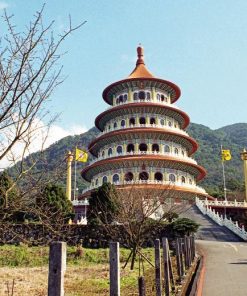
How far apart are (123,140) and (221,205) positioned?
14.3 m

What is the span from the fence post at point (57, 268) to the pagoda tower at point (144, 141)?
38000 millimetres

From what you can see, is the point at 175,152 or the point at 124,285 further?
the point at 175,152

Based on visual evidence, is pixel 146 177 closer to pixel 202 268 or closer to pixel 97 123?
pixel 97 123

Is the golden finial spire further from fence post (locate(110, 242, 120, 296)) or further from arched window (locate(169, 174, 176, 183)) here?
fence post (locate(110, 242, 120, 296))

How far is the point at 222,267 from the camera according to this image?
15633 mm

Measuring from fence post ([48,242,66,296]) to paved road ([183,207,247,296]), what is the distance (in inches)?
299

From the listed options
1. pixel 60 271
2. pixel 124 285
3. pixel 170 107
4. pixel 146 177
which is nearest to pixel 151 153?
pixel 146 177

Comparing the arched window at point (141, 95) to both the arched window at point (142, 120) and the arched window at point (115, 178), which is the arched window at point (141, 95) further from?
the arched window at point (115, 178)

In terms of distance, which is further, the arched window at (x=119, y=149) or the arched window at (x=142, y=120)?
the arched window at (x=142, y=120)

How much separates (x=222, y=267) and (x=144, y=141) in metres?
32.9

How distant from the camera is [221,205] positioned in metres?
44.0

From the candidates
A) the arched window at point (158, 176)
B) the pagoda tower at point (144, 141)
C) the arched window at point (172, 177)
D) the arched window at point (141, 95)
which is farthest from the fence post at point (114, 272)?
the arched window at point (141, 95)

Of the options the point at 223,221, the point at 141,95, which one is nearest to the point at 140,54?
the point at 141,95

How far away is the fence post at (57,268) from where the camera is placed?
3.28 m
